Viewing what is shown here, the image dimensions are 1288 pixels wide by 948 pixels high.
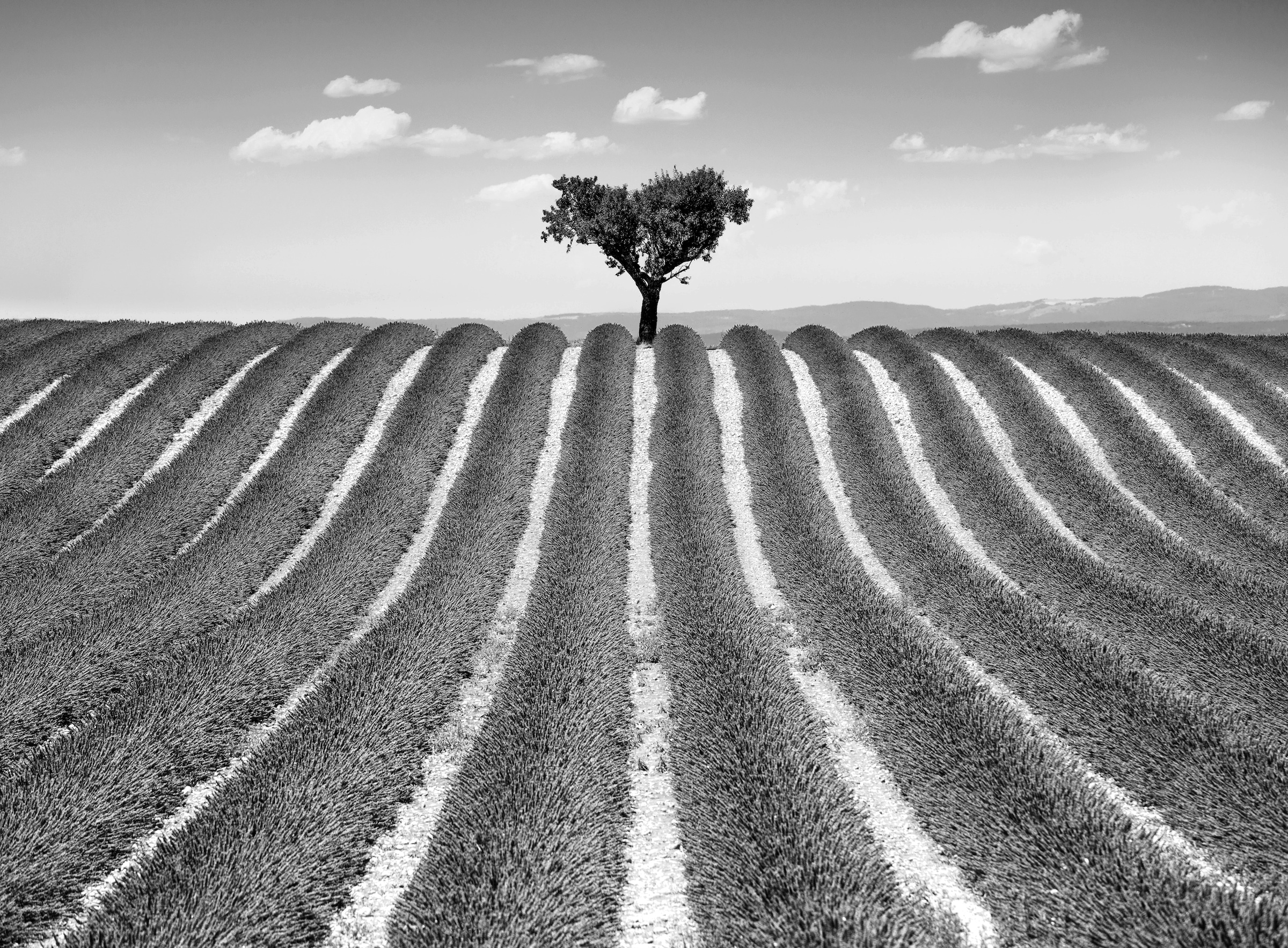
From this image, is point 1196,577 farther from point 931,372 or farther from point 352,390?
point 352,390

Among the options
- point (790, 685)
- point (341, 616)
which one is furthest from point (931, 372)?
point (341, 616)

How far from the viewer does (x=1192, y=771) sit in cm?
722

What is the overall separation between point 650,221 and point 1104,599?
24.2m

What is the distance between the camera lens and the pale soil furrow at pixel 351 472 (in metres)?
13.8

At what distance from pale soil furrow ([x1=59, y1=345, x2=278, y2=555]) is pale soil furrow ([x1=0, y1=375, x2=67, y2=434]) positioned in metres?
4.08

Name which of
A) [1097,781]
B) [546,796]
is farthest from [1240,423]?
[546,796]

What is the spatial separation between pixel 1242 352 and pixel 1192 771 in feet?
80.6

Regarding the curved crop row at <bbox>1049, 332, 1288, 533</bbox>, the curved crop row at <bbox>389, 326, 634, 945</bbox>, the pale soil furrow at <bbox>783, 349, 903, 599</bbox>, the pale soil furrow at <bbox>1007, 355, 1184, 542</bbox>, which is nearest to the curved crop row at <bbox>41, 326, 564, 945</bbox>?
the curved crop row at <bbox>389, 326, 634, 945</bbox>

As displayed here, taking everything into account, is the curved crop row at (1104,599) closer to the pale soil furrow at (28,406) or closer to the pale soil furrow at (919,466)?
the pale soil furrow at (919,466)

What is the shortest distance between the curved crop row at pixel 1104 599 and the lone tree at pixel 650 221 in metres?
15.0

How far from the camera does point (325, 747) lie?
780 cm

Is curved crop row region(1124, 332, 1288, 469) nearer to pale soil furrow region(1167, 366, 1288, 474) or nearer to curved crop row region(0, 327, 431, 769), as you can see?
pale soil furrow region(1167, 366, 1288, 474)

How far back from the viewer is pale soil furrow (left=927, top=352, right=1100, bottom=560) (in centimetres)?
1538

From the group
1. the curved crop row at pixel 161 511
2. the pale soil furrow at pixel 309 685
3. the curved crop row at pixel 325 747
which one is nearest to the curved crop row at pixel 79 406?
the curved crop row at pixel 161 511
